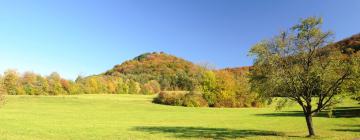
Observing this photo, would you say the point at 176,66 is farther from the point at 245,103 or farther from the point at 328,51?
the point at 328,51

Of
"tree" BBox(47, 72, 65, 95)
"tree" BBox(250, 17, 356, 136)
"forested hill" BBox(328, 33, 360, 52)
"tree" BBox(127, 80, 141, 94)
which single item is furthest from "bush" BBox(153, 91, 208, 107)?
"tree" BBox(250, 17, 356, 136)

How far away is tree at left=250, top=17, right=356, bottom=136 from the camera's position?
29078mm

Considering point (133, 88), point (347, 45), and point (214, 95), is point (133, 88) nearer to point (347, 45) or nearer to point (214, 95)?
point (214, 95)

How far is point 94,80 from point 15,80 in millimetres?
24250

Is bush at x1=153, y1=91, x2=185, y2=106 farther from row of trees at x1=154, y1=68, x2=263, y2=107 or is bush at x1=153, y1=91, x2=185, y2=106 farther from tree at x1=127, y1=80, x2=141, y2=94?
tree at x1=127, y1=80, x2=141, y2=94

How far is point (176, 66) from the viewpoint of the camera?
627ft

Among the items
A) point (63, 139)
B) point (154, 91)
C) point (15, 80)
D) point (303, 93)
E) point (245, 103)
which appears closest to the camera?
point (63, 139)

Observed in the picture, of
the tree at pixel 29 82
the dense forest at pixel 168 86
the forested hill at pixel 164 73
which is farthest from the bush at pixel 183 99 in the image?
the tree at pixel 29 82

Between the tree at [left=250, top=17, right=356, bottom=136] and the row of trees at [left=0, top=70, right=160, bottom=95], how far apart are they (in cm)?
8182

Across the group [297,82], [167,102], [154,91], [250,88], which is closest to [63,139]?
[250,88]

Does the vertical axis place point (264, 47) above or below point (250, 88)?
Answer: above

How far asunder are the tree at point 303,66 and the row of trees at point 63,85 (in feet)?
268

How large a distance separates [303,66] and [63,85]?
9630 centimetres

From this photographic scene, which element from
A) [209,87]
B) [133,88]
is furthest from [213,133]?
[133,88]
